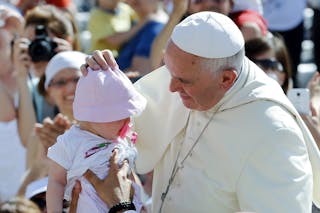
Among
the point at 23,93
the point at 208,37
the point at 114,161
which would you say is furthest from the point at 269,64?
the point at 114,161

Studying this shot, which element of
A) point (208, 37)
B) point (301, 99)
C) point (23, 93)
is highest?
point (208, 37)

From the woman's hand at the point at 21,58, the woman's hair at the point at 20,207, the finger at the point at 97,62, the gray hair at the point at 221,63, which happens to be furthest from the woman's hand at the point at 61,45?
the gray hair at the point at 221,63

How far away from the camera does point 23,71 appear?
20.2 ft

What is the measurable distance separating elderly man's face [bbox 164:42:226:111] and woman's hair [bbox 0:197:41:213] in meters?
1.27

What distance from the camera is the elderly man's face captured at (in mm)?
3707

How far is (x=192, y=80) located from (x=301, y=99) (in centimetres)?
111

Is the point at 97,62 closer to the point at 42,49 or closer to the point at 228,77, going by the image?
the point at 228,77

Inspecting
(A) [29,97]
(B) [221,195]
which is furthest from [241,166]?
(A) [29,97]

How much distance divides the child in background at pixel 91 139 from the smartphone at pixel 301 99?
1.09 meters

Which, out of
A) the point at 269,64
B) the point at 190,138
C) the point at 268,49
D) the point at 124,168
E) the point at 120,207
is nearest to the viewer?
the point at 120,207

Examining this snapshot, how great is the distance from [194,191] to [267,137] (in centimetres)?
39

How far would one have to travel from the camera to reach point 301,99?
15.4 feet

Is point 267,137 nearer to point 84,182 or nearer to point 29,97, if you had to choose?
point 84,182

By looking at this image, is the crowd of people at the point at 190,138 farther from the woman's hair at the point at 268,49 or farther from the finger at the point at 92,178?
the woman's hair at the point at 268,49
